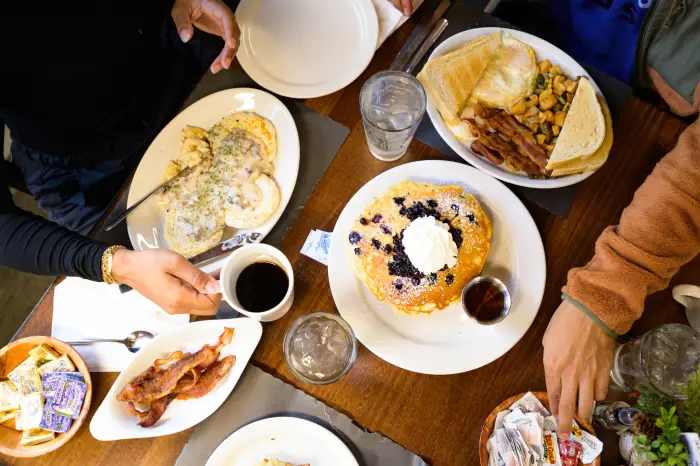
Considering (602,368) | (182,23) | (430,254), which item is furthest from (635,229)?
(182,23)

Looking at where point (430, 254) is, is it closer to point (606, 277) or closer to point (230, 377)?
point (606, 277)

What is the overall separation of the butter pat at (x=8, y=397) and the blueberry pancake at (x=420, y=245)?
98cm

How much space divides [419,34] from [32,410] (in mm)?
1571

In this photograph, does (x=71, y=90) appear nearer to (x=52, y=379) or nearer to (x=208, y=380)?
(x=52, y=379)

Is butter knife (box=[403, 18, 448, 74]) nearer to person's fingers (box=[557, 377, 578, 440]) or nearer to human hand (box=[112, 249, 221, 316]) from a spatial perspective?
human hand (box=[112, 249, 221, 316])

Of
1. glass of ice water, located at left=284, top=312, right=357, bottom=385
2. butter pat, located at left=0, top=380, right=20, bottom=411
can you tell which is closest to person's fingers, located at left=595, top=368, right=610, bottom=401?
glass of ice water, located at left=284, top=312, right=357, bottom=385

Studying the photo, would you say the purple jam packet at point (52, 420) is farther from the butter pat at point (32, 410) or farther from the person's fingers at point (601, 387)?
the person's fingers at point (601, 387)

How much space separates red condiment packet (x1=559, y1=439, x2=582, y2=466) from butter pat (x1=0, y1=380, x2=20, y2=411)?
1.44 metres

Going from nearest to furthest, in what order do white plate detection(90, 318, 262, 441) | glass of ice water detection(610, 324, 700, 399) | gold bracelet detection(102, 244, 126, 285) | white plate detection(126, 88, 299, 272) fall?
glass of ice water detection(610, 324, 700, 399)
white plate detection(90, 318, 262, 441)
gold bracelet detection(102, 244, 126, 285)
white plate detection(126, 88, 299, 272)

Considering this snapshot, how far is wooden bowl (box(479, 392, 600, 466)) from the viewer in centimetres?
127

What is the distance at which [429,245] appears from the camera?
1303mm

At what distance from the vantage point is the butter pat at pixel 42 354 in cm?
136

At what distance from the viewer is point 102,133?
1.68 m

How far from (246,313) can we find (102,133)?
0.87 meters
